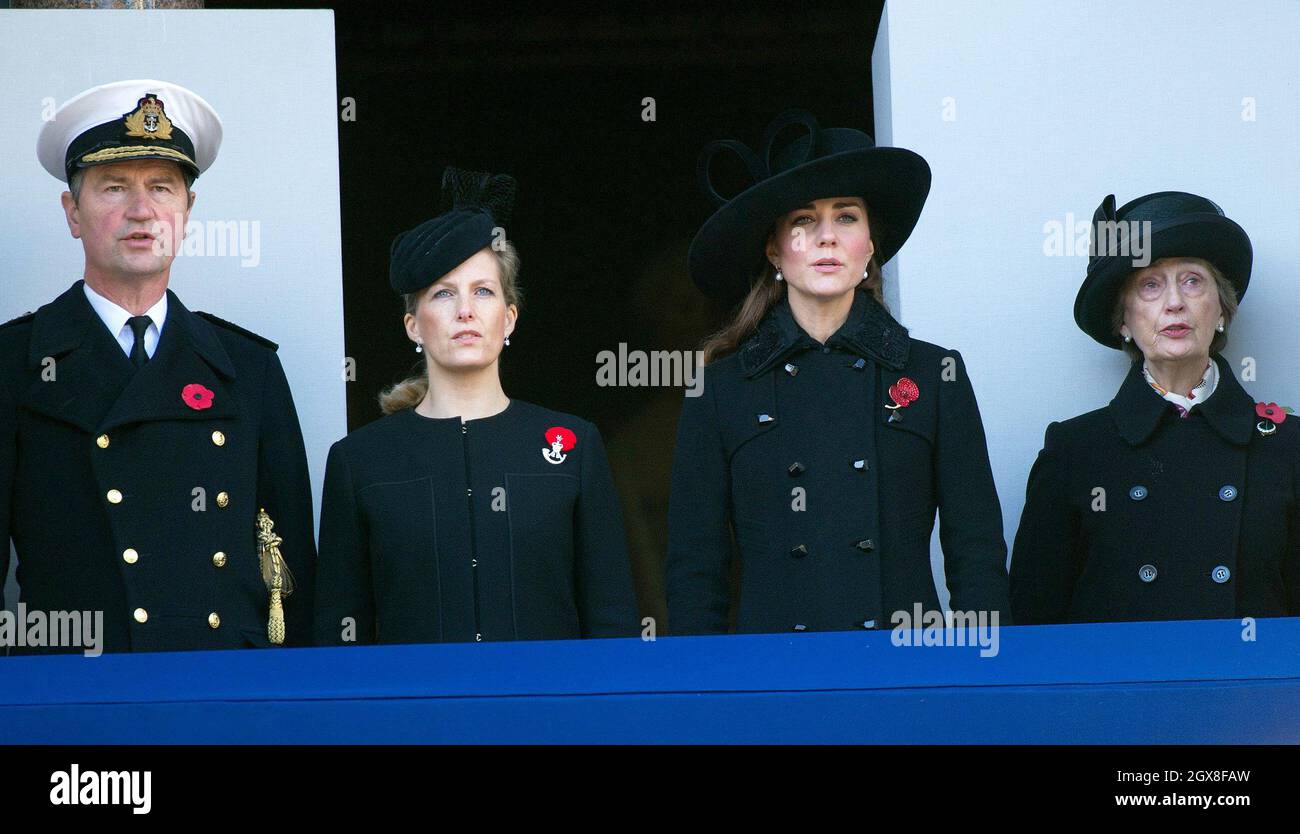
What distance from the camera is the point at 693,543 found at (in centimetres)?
391

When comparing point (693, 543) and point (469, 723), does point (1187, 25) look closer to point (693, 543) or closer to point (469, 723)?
point (693, 543)

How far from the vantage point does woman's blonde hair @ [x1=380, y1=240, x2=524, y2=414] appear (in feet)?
13.3

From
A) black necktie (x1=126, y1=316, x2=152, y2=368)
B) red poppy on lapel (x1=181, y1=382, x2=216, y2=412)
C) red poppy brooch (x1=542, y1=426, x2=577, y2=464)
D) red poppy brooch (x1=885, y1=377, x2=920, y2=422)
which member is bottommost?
red poppy brooch (x1=542, y1=426, x2=577, y2=464)

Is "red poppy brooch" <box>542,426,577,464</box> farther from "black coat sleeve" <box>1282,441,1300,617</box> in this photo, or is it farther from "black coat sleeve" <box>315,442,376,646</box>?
"black coat sleeve" <box>1282,441,1300,617</box>

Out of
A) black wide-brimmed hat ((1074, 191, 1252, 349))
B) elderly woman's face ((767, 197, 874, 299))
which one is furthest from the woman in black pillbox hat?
black wide-brimmed hat ((1074, 191, 1252, 349))

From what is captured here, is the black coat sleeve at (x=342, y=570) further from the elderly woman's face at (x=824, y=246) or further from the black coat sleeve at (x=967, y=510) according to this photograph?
the black coat sleeve at (x=967, y=510)

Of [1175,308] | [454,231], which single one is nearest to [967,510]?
[1175,308]

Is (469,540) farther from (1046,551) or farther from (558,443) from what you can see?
(1046,551)

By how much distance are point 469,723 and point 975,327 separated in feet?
6.10

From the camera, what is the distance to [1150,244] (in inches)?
166

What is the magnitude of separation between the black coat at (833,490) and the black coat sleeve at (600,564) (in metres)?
0.11

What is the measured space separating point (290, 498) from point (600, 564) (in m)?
0.68

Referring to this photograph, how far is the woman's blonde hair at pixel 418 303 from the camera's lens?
405 centimetres
